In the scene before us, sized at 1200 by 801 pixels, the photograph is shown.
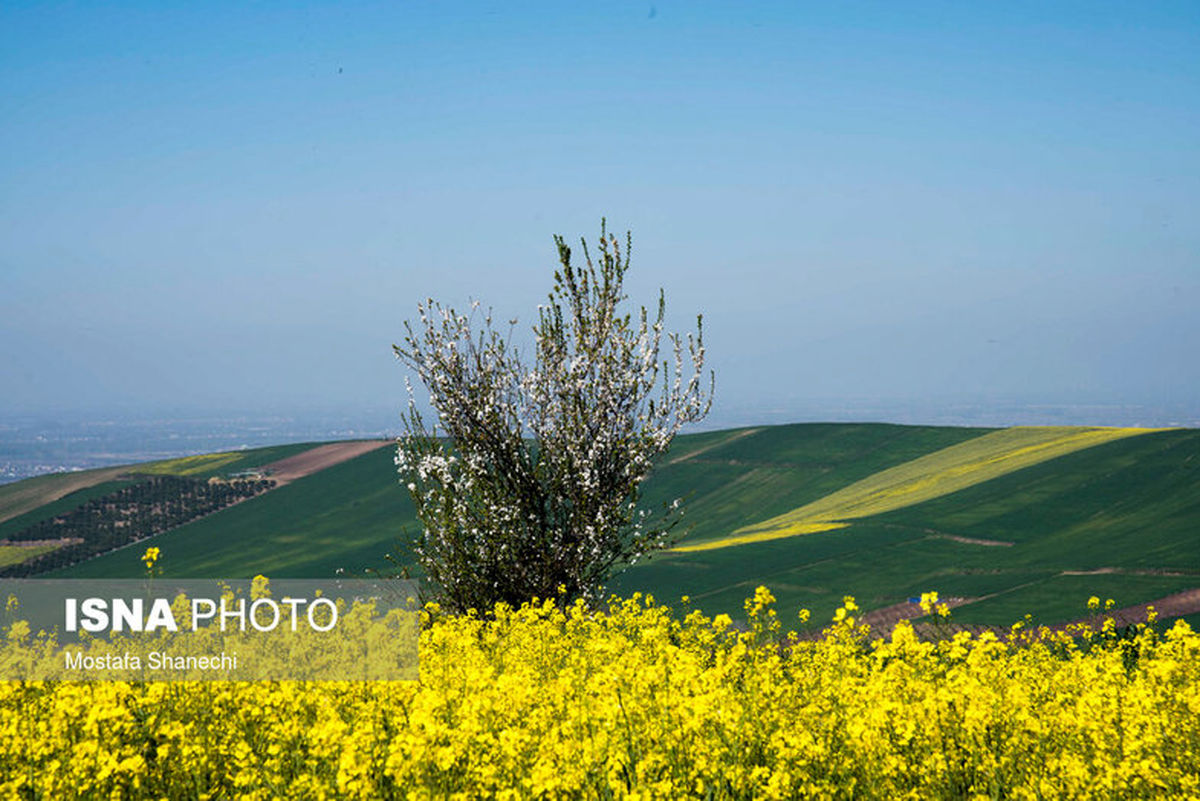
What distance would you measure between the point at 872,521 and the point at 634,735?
42.7m

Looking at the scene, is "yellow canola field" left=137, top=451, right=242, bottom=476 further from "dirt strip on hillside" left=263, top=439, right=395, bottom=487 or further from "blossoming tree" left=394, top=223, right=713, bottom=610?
"blossoming tree" left=394, top=223, right=713, bottom=610

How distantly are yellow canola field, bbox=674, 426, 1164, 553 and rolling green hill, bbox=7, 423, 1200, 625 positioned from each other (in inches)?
9.9

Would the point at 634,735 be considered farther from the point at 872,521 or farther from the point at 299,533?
the point at 299,533

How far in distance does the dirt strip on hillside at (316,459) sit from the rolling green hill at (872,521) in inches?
84.2

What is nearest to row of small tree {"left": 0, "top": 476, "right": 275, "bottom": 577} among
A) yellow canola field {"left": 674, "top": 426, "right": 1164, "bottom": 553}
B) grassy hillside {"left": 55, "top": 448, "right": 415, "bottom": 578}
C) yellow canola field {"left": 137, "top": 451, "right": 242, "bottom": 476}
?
grassy hillside {"left": 55, "top": 448, "right": 415, "bottom": 578}

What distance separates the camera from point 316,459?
89125 mm

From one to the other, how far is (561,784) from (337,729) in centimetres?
167

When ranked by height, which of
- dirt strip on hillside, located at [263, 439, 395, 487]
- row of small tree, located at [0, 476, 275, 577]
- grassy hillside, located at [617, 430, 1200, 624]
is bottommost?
grassy hillside, located at [617, 430, 1200, 624]

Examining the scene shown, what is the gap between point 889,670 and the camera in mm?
9406

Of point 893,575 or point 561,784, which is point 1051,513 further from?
point 561,784

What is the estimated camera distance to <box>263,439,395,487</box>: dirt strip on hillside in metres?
85.2

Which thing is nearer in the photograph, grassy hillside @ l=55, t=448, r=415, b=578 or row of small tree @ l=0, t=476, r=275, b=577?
grassy hillside @ l=55, t=448, r=415, b=578

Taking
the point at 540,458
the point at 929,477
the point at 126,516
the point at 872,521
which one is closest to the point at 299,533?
the point at 126,516

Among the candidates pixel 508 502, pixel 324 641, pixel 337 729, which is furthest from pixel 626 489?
pixel 337 729
